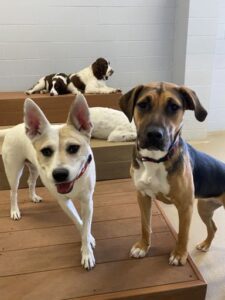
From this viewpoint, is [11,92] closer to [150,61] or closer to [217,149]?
[150,61]

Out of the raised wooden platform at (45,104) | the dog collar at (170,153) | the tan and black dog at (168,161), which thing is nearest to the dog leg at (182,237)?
the tan and black dog at (168,161)

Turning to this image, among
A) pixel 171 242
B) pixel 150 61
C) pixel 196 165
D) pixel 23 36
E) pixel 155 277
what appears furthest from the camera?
pixel 150 61

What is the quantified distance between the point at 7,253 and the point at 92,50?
8.68ft

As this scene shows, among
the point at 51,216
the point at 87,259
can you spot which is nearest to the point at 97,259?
the point at 87,259

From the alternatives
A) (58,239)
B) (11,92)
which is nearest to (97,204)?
(58,239)

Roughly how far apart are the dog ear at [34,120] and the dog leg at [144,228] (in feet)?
1.94

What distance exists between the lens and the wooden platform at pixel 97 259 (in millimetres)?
1568

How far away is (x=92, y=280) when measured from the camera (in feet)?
5.30

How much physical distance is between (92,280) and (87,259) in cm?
11

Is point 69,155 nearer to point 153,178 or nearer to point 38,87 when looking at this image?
point 153,178

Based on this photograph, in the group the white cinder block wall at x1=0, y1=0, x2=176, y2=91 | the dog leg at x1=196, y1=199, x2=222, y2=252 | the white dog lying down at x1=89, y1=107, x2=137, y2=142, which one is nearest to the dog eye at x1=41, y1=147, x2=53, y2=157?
the dog leg at x1=196, y1=199, x2=222, y2=252

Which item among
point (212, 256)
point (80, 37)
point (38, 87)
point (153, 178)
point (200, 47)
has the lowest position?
point (212, 256)

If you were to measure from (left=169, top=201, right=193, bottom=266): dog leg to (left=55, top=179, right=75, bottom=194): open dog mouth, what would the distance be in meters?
0.53

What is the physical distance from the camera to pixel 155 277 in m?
1.64
